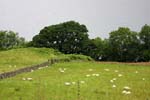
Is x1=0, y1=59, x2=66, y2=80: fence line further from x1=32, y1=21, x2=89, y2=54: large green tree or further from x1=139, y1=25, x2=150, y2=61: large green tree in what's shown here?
x1=32, y1=21, x2=89, y2=54: large green tree

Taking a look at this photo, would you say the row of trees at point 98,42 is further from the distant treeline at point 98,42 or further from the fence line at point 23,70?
the fence line at point 23,70

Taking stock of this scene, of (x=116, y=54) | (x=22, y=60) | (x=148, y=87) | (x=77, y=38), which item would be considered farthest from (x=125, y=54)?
(x=148, y=87)

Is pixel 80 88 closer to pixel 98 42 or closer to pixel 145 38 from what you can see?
pixel 145 38

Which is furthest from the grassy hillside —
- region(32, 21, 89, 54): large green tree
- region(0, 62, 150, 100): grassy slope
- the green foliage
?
the green foliage

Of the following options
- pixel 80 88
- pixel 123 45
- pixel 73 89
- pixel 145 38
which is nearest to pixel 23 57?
pixel 80 88

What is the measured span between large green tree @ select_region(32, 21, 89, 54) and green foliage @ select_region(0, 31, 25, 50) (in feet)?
34.3

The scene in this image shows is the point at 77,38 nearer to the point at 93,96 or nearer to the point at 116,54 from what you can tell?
the point at 116,54

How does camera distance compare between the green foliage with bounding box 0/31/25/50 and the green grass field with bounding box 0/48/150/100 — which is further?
the green foliage with bounding box 0/31/25/50

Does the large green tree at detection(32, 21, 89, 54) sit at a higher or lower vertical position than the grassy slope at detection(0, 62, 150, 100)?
higher

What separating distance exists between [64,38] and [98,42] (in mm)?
7781

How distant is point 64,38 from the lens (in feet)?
258

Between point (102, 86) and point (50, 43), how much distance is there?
57496 millimetres

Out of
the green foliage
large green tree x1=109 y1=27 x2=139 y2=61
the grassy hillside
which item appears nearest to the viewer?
the grassy hillside

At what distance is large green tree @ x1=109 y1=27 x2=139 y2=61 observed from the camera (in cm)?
6994
